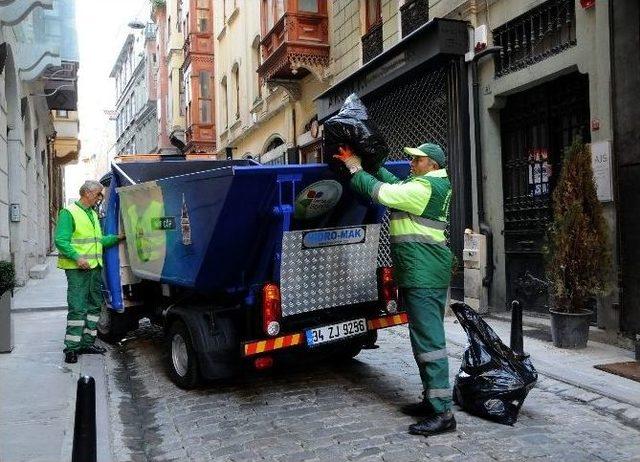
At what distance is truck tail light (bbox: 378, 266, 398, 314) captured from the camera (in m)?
5.48

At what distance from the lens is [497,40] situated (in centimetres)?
936

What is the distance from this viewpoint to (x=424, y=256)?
4.32 meters

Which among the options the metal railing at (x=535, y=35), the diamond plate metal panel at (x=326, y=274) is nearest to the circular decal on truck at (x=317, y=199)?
the diamond plate metal panel at (x=326, y=274)

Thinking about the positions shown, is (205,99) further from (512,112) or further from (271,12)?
(512,112)

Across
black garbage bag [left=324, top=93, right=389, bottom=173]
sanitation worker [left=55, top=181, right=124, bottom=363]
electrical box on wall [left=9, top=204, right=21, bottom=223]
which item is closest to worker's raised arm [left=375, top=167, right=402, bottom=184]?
black garbage bag [left=324, top=93, right=389, bottom=173]

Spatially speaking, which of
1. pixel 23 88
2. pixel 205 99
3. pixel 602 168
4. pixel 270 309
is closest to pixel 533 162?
pixel 602 168

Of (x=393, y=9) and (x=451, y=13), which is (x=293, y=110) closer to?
(x=393, y=9)

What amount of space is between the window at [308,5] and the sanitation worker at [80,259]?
36.6 ft

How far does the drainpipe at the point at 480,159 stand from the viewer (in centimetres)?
928

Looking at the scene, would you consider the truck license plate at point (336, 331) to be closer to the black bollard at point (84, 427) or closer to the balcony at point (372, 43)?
the black bollard at point (84, 427)

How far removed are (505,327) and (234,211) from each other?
15.7ft

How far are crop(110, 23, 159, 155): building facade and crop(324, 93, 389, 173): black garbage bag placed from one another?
133ft

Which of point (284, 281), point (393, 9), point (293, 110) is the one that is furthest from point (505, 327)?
point (293, 110)

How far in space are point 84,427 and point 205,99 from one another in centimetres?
2731
